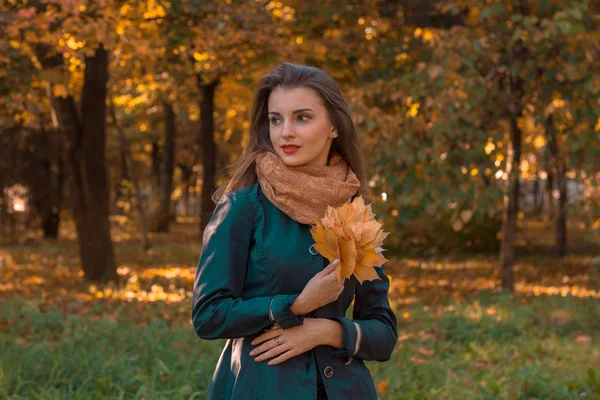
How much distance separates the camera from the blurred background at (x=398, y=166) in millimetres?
6003

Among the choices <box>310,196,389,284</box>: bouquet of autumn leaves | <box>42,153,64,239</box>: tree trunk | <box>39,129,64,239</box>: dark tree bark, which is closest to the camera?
<box>310,196,389,284</box>: bouquet of autumn leaves

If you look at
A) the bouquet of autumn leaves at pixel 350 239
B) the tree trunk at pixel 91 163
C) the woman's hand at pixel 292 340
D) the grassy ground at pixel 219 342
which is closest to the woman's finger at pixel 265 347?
the woman's hand at pixel 292 340

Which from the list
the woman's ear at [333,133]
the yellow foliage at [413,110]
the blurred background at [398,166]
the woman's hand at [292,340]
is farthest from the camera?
the yellow foliage at [413,110]

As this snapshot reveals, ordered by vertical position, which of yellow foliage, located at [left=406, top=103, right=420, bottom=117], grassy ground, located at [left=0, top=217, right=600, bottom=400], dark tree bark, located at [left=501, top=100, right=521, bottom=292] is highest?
yellow foliage, located at [left=406, top=103, right=420, bottom=117]

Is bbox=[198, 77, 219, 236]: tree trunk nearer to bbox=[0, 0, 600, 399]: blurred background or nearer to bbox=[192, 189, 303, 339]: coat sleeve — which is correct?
bbox=[0, 0, 600, 399]: blurred background

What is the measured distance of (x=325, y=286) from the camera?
2277mm

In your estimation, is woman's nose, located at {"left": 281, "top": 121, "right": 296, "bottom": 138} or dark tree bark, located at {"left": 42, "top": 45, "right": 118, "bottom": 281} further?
dark tree bark, located at {"left": 42, "top": 45, "right": 118, "bottom": 281}

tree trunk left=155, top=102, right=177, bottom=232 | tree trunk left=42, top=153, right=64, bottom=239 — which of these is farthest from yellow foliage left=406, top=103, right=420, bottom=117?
tree trunk left=42, top=153, right=64, bottom=239

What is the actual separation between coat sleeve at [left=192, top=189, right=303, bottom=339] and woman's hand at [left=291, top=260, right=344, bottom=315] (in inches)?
1.0

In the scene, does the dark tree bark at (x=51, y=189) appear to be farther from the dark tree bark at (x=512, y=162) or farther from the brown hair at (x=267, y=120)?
the brown hair at (x=267, y=120)

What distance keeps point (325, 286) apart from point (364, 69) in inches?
392

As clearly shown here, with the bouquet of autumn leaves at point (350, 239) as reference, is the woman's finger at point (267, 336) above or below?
below

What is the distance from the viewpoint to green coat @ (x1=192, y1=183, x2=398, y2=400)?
2.31 metres

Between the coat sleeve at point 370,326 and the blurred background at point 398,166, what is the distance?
2.74 m
